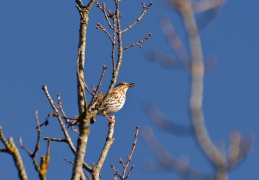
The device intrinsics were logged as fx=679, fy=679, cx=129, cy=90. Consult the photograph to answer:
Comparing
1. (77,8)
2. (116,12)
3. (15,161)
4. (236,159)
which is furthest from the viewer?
(77,8)

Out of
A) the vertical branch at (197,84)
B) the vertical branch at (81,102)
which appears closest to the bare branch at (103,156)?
the vertical branch at (81,102)

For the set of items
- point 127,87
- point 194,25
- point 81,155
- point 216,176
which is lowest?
point 216,176

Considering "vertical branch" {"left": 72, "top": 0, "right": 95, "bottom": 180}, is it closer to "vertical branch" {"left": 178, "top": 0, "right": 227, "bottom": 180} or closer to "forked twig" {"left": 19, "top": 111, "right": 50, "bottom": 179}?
"forked twig" {"left": 19, "top": 111, "right": 50, "bottom": 179}

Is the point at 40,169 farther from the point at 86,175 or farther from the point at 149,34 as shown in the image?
the point at 149,34

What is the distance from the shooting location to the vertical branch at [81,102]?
555cm

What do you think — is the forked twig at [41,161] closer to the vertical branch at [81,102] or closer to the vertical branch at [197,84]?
the vertical branch at [81,102]

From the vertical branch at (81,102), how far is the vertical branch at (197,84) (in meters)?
2.40

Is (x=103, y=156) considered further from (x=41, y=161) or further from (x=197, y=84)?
(x=197, y=84)

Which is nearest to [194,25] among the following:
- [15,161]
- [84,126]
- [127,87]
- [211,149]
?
[211,149]

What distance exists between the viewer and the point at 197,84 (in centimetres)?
317

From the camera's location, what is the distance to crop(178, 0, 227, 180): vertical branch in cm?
305

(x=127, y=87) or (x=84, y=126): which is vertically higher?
(x=127, y=87)

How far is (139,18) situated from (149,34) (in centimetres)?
49

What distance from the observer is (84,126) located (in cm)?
591
